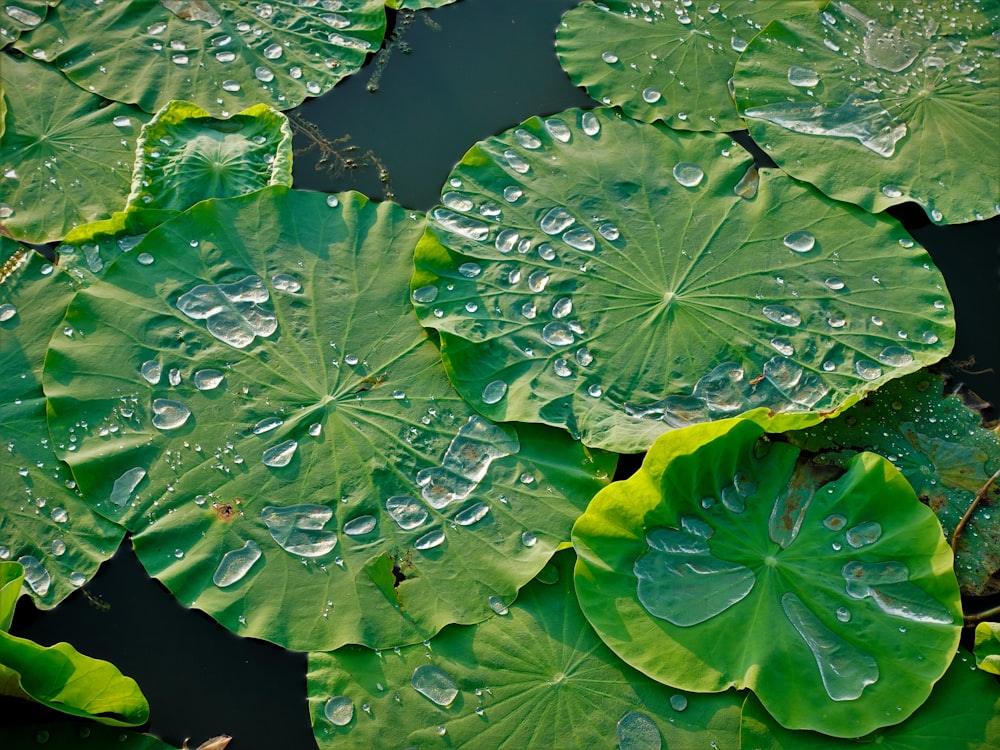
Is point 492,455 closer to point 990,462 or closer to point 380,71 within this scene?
point 990,462

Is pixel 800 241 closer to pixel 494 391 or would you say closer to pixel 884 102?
pixel 884 102

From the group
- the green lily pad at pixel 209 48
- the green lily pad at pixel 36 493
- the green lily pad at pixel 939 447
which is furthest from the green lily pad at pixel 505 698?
the green lily pad at pixel 209 48

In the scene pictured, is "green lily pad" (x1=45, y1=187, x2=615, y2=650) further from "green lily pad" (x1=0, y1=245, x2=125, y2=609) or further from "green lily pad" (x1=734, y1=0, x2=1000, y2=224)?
"green lily pad" (x1=734, y1=0, x2=1000, y2=224)

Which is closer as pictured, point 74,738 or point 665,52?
point 74,738

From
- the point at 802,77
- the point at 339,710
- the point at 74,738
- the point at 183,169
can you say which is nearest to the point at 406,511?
the point at 339,710

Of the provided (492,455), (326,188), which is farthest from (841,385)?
(326,188)

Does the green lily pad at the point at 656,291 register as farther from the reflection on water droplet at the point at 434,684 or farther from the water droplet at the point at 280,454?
the reflection on water droplet at the point at 434,684
